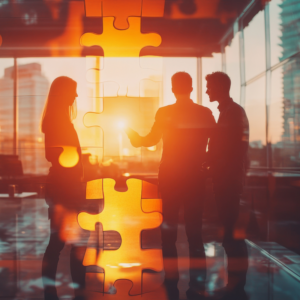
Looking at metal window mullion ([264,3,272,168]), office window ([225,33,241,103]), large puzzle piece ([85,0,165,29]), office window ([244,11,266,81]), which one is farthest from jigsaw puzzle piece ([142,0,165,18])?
metal window mullion ([264,3,272,168])

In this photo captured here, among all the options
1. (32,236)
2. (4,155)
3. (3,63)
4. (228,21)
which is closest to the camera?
(3,63)

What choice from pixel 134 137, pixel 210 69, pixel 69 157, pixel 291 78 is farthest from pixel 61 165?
pixel 291 78

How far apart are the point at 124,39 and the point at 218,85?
689 mm

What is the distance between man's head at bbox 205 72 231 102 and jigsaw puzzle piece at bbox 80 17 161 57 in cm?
47

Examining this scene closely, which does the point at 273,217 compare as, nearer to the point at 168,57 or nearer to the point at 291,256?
the point at 291,256

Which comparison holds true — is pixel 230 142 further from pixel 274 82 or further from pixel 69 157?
pixel 274 82

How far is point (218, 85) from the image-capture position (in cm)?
220

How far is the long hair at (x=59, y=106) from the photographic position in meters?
Result: 2.01

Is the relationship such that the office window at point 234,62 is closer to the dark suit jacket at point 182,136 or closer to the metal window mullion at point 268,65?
the dark suit jacket at point 182,136

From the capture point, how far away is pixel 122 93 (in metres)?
1.96

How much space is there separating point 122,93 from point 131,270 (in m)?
1.29

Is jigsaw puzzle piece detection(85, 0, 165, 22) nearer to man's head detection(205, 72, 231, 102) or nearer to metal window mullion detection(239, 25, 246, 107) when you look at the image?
man's head detection(205, 72, 231, 102)

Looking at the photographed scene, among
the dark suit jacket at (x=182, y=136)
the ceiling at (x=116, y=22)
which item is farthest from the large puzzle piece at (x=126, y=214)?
the ceiling at (x=116, y=22)

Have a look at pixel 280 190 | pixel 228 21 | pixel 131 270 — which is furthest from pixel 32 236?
pixel 228 21
